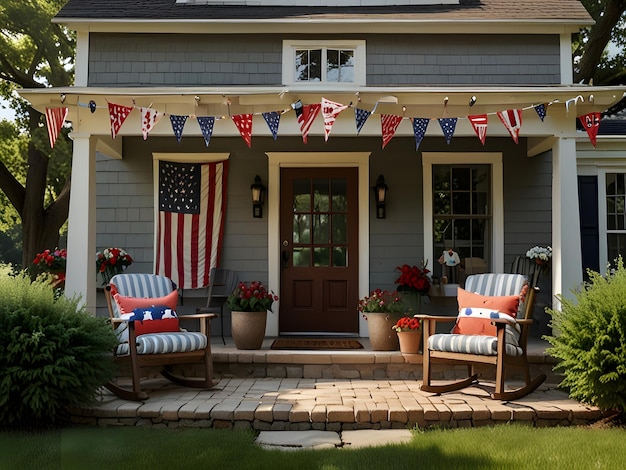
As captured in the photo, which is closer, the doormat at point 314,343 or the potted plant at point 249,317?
the potted plant at point 249,317

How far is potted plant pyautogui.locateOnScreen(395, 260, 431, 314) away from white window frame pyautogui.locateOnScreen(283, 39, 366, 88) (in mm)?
2324

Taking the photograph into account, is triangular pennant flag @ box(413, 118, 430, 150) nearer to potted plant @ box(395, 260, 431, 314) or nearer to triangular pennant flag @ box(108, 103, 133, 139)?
potted plant @ box(395, 260, 431, 314)

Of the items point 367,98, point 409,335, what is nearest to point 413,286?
point 409,335

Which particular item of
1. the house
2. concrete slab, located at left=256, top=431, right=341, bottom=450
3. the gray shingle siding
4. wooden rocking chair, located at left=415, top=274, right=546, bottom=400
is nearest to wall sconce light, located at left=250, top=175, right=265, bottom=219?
the house

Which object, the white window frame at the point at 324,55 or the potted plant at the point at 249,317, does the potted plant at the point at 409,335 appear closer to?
the potted plant at the point at 249,317

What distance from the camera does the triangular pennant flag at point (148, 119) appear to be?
548 centimetres

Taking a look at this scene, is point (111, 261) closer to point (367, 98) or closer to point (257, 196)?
point (257, 196)

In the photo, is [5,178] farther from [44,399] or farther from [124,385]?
[44,399]

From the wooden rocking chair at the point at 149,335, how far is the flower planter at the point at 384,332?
166cm

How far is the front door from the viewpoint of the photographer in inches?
280

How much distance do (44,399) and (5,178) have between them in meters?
10.2

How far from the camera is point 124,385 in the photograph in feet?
16.8

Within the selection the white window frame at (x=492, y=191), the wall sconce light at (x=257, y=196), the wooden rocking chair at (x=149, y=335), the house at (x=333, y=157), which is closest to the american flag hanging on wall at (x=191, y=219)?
the house at (x=333, y=157)

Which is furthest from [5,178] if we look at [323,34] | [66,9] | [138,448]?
[138,448]
